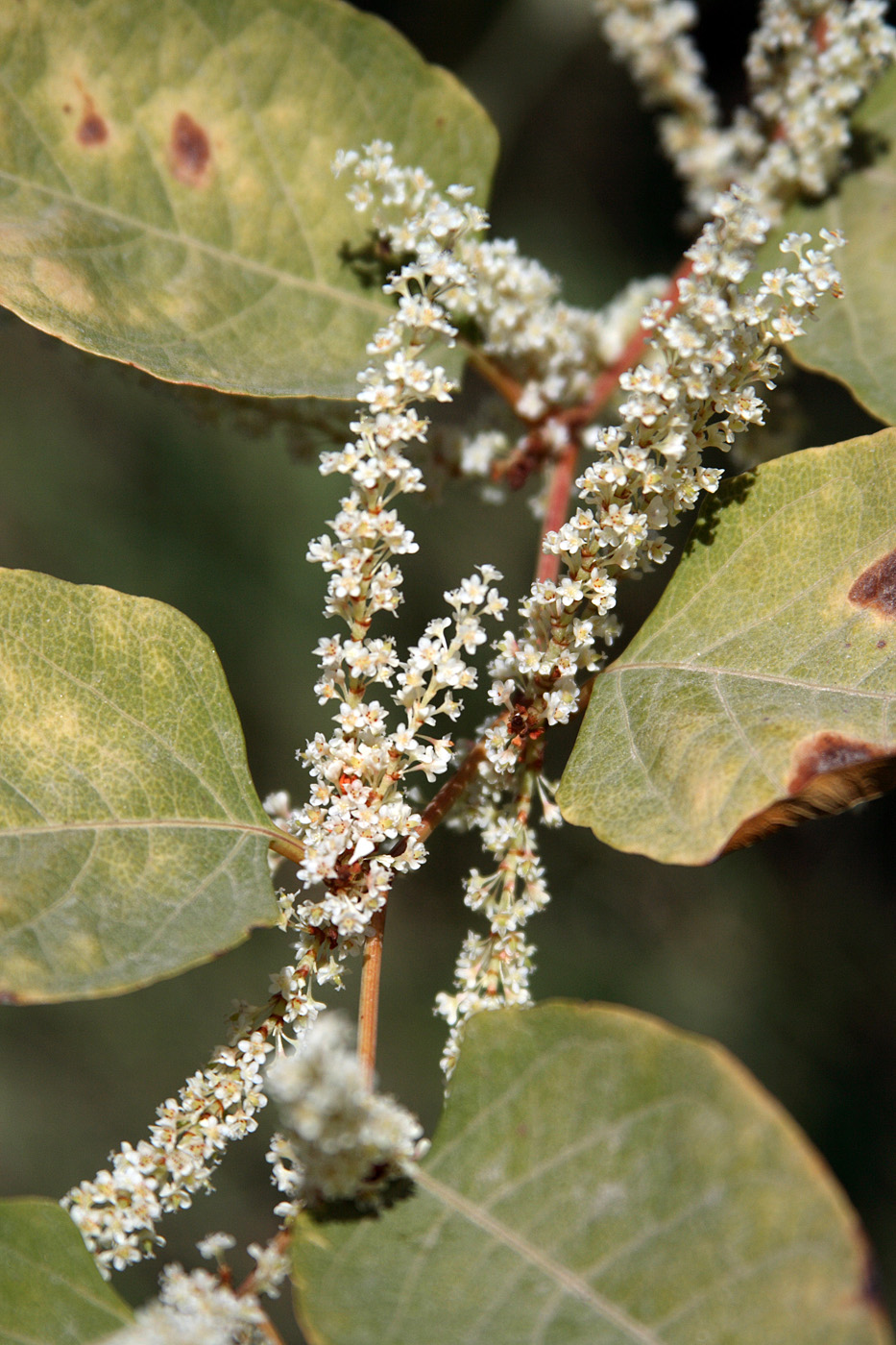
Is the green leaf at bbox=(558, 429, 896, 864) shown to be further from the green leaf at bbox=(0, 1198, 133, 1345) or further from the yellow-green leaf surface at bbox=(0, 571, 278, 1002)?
the green leaf at bbox=(0, 1198, 133, 1345)

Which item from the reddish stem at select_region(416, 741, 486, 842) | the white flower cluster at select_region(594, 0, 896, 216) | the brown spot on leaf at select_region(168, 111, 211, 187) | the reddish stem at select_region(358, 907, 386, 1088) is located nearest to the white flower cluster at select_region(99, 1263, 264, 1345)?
the reddish stem at select_region(358, 907, 386, 1088)

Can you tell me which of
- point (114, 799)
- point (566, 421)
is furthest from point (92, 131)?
point (114, 799)

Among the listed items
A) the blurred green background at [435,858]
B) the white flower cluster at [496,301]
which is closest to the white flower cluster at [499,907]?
the white flower cluster at [496,301]

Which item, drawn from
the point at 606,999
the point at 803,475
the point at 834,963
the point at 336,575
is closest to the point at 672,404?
the point at 803,475

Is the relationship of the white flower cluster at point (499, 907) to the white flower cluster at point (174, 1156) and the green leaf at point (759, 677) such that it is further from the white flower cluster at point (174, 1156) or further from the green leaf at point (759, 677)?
the white flower cluster at point (174, 1156)

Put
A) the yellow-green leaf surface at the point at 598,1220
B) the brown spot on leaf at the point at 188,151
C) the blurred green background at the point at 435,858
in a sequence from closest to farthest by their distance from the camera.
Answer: the yellow-green leaf surface at the point at 598,1220 < the brown spot on leaf at the point at 188,151 < the blurred green background at the point at 435,858

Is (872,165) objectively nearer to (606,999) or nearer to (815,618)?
(815,618)

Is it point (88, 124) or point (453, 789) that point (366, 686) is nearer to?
point (453, 789)
